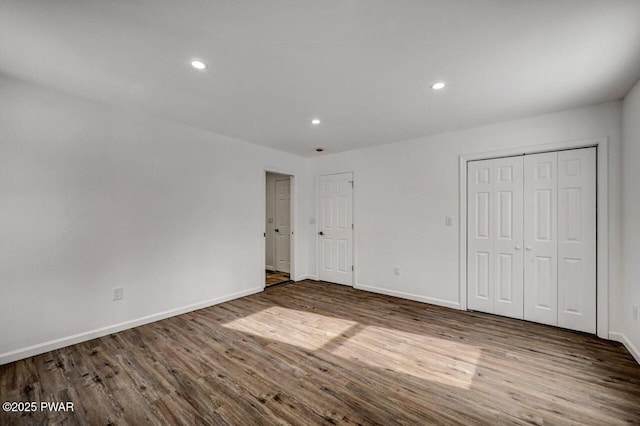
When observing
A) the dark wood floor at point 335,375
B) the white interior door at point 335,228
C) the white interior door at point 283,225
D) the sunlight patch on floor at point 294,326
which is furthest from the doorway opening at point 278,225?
the dark wood floor at point 335,375

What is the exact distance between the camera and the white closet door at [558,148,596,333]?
2.95 meters

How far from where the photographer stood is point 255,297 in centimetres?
429

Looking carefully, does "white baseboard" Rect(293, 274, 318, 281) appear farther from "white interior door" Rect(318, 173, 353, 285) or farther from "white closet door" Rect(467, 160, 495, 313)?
"white closet door" Rect(467, 160, 495, 313)

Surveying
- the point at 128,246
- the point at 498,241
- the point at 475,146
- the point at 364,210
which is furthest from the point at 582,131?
the point at 128,246

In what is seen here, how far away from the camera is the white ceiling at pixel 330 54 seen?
1.59 m

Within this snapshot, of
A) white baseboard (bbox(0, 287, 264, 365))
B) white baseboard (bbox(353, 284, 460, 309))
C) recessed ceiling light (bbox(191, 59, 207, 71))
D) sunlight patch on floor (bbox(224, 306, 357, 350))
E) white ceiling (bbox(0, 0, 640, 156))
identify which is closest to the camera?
white ceiling (bbox(0, 0, 640, 156))

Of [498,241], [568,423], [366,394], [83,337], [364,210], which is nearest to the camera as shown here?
[568,423]

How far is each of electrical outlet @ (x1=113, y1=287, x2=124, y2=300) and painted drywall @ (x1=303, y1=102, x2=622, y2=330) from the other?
3430mm

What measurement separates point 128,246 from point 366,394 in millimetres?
2944

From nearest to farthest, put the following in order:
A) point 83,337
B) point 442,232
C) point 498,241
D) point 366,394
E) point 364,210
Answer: point 366,394, point 83,337, point 498,241, point 442,232, point 364,210

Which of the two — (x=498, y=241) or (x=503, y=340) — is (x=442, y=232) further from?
(x=503, y=340)

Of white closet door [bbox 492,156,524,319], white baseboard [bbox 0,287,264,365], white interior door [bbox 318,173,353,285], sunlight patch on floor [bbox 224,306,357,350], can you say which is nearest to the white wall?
white closet door [bbox 492,156,524,319]

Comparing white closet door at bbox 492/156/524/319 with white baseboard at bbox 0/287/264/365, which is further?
white closet door at bbox 492/156/524/319

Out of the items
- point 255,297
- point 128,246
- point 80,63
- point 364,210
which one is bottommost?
point 255,297
